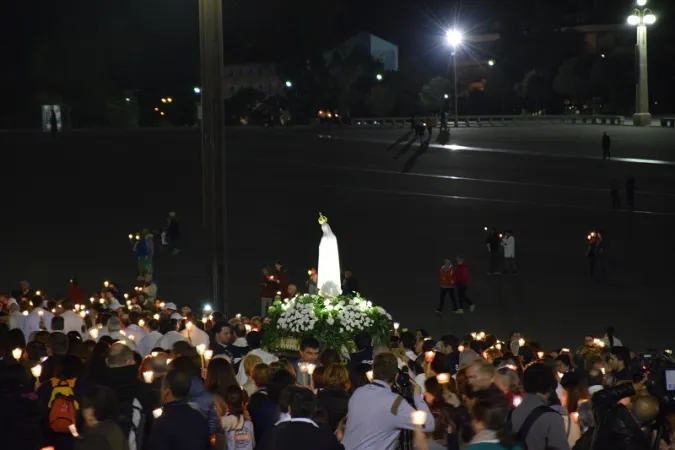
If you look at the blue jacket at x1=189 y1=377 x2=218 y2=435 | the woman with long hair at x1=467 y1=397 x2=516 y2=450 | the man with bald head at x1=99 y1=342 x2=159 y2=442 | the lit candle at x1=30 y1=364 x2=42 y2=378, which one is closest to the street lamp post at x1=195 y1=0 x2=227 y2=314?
the lit candle at x1=30 y1=364 x2=42 y2=378

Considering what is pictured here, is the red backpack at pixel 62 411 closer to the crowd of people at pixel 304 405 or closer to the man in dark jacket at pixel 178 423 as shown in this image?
the crowd of people at pixel 304 405

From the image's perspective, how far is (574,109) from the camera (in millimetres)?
68938

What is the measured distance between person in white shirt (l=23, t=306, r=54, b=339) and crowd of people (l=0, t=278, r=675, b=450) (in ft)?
10.6

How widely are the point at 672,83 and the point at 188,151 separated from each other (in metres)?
29.0

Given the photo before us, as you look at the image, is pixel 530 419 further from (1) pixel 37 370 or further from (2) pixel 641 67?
(2) pixel 641 67

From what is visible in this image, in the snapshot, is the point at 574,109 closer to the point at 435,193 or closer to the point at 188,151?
the point at 188,151

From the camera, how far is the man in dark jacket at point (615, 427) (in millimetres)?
6363

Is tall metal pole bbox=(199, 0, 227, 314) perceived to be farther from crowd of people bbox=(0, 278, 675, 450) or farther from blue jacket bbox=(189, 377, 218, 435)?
blue jacket bbox=(189, 377, 218, 435)

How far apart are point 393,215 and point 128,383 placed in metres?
24.8

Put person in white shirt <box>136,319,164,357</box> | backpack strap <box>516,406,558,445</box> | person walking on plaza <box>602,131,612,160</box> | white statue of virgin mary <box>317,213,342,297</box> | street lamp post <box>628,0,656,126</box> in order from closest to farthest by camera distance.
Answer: backpack strap <box>516,406,558,445</box> → person in white shirt <box>136,319,164,357</box> → white statue of virgin mary <box>317,213,342,297</box> → person walking on plaza <box>602,131,612,160</box> → street lamp post <box>628,0,656,126</box>

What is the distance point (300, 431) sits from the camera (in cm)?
626

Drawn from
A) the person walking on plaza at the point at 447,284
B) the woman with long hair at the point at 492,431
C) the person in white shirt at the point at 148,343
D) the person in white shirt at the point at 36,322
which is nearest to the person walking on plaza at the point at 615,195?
the person walking on plaza at the point at 447,284

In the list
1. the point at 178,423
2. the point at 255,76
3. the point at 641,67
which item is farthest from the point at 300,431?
the point at 255,76

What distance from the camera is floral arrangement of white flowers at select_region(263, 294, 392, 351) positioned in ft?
40.6
